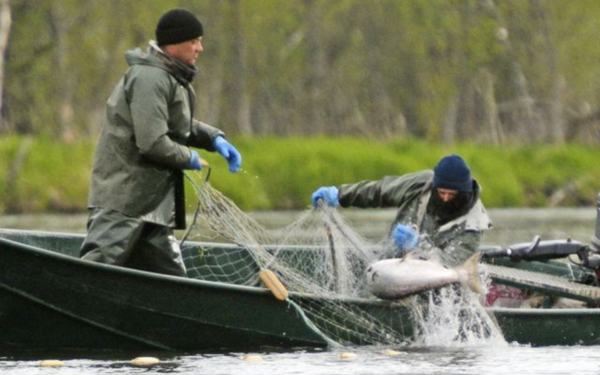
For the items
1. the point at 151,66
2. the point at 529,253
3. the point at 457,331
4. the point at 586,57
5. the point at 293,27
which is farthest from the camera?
the point at 293,27

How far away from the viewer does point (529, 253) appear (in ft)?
39.1

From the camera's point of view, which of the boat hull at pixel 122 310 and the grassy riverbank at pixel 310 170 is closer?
the boat hull at pixel 122 310

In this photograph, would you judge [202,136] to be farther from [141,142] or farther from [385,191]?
[385,191]

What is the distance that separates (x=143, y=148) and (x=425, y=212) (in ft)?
6.34

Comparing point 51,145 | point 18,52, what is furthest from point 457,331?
point 18,52

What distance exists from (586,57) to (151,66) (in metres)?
46.6

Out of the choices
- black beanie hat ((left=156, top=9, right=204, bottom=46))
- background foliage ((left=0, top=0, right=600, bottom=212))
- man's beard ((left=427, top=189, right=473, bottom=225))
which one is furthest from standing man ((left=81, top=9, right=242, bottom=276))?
background foliage ((left=0, top=0, right=600, bottom=212))

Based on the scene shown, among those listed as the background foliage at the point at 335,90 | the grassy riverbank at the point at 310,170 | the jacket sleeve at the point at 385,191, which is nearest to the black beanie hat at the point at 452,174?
the jacket sleeve at the point at 385,191

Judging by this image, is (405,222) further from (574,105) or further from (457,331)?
(574,105)

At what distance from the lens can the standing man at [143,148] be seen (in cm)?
1009

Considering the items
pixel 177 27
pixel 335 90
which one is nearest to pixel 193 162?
pixel 177 27

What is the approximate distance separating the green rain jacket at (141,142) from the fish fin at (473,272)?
5.92 feet

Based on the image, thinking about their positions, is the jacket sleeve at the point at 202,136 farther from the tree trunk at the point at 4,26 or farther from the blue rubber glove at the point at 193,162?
the tree trunk at the point at 4,26

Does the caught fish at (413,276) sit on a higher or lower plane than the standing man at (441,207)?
lower
